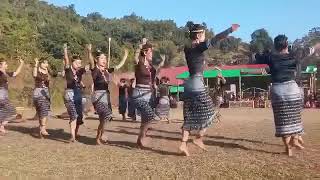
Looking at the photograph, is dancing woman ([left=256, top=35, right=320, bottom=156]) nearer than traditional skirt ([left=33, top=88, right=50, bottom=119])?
Yes

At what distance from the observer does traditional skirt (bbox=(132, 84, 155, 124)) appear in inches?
375

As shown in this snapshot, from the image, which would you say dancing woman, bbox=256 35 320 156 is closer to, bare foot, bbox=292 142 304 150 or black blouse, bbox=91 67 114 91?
bare foot, bbox=292 142 304 150

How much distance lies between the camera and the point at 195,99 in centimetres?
838

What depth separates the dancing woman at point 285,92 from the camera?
8125 millimetres

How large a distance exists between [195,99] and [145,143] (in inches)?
69.2

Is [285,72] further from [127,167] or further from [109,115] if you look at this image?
[109,115]

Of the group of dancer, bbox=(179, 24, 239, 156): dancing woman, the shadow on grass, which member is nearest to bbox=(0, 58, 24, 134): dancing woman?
the shadow on grass

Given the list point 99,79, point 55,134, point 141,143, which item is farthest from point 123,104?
point 141,143

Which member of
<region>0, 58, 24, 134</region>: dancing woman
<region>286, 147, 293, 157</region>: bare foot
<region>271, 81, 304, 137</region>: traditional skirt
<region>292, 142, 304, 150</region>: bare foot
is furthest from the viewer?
<region>0, 58, 24, 134</region>: dancing woman

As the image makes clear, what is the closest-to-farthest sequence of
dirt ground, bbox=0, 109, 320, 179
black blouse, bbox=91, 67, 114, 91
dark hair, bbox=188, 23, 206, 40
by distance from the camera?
dirt ground, bbox=0, 109, 320, 179
dark hair, bbox=188, 23, 206, 40
black blouse, bbox=91, 67, 114, 91

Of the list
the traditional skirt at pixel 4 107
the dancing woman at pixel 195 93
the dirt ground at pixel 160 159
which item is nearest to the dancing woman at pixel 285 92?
the dirt ground at pixel 160 159

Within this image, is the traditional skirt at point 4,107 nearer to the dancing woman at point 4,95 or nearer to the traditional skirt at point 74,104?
the dancing woman at point 4,95

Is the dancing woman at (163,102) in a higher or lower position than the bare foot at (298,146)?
higher

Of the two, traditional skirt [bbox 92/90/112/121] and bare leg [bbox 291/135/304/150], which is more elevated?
traditional skirt [bbox 92/90/112/121]
